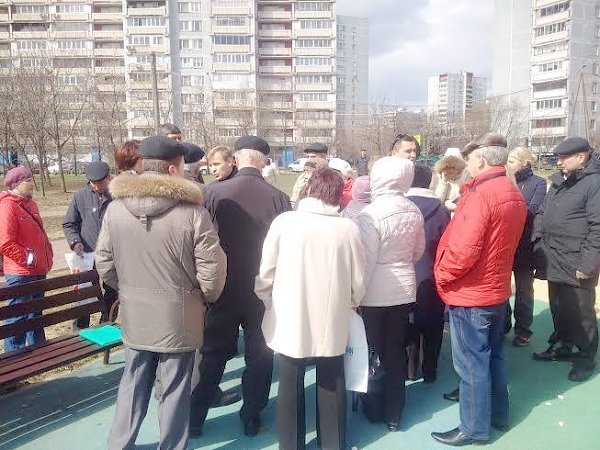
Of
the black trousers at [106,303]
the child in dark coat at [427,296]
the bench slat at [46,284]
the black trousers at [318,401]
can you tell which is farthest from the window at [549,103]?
the black trousers at [318,401]

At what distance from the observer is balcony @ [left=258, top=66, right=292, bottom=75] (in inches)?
2852

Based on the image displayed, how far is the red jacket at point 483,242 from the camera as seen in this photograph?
3023 millimetres

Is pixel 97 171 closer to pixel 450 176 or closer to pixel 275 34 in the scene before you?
pixel 450 176

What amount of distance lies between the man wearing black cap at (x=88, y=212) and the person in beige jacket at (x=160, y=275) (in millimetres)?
2116

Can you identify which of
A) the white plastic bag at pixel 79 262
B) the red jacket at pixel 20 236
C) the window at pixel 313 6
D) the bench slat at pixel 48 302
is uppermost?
the window at pixel 313 6

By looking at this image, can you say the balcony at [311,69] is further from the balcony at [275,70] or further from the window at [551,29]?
the window at [551,29]

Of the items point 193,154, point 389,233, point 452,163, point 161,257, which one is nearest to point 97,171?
point 193,154

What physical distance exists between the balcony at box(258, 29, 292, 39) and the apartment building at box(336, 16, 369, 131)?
24416 millimetres

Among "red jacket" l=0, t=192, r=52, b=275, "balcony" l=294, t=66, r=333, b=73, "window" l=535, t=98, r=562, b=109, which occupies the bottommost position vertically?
"red jacket" l=0, t=192, r=52, b=275

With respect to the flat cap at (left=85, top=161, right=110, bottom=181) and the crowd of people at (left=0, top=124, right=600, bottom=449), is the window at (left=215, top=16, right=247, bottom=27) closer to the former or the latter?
the flat cap at (left=85, top=161, right=110, bottom=181)

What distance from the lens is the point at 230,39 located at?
2763 inches

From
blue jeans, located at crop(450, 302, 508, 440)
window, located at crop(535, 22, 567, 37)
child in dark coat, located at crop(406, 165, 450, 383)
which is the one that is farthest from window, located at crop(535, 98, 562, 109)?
blue jeans, located at crop(450, 302, 508, 440)

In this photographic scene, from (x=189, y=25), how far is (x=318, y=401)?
74485 mm

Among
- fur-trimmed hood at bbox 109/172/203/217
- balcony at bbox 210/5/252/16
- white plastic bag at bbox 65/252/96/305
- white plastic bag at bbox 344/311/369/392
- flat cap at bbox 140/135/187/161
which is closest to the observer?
fur-trimmed hood at bbox 109/172/203/217
